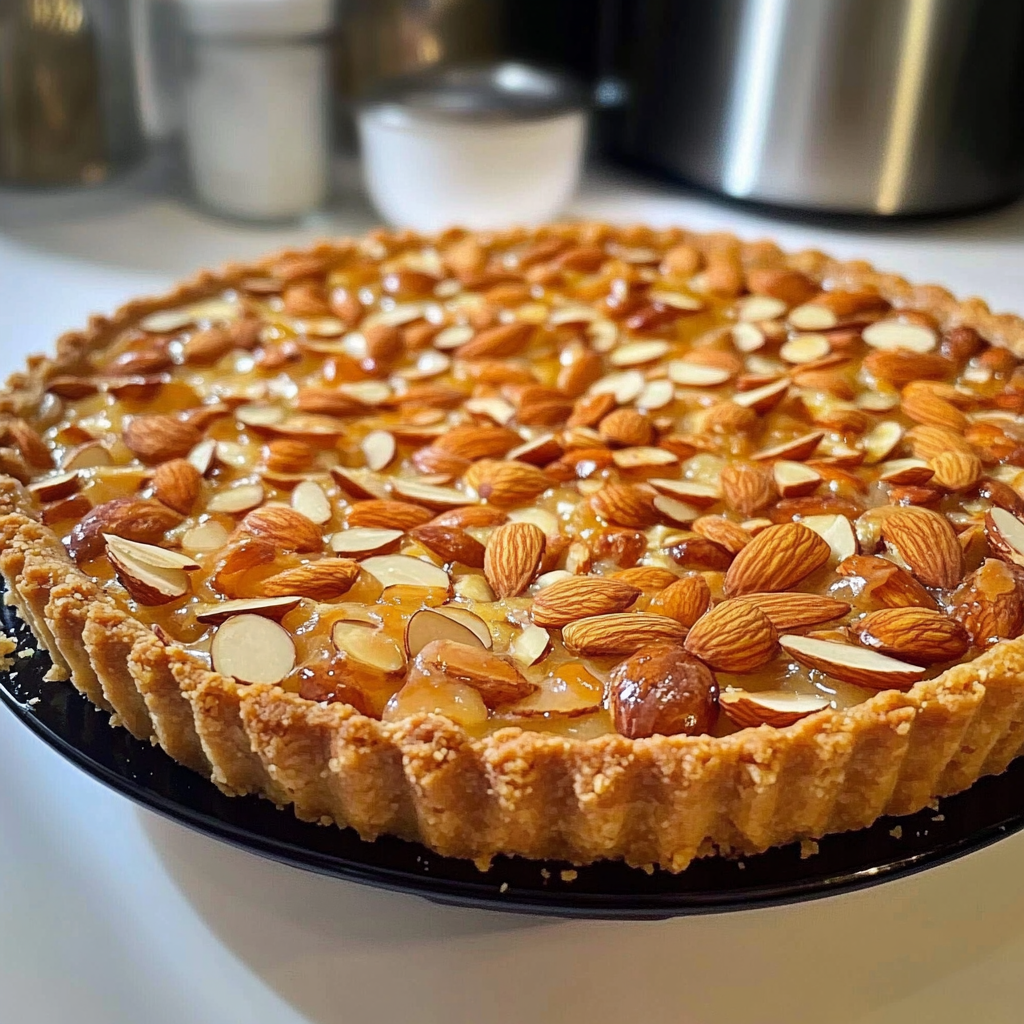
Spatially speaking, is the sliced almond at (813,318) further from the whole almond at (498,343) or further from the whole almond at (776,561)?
the whole almond at (776,561)

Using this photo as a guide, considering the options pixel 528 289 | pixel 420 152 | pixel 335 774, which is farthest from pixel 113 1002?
pixel 420 152

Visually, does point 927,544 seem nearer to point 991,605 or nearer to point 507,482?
point 991,605

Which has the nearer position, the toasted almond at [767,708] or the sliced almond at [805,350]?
the toasted almond at [767,708]

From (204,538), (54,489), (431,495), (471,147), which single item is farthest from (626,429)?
(471,147)

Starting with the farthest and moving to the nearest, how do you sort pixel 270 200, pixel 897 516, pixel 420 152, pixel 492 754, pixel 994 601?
pixel 270 200 < pixel 420 152 < pixel 897 516 < pixel 994 601 < pixel 492 754

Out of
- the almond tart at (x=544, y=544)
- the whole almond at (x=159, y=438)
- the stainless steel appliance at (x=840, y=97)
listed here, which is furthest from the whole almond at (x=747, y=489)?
the stainless steel appliance at (x=840, y=97)

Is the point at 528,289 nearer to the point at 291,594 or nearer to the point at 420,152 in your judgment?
the point at 420,152
